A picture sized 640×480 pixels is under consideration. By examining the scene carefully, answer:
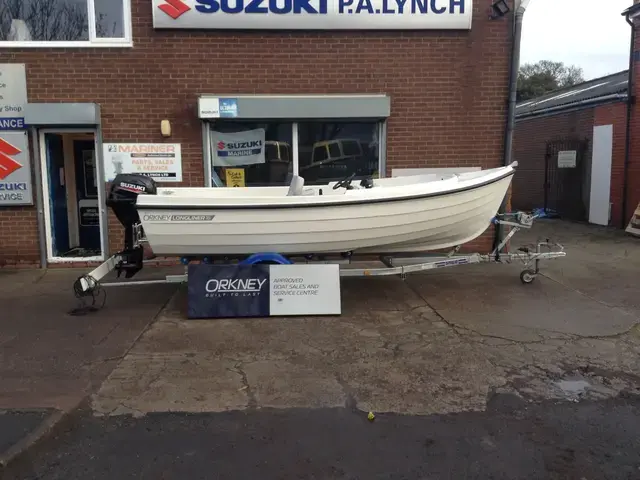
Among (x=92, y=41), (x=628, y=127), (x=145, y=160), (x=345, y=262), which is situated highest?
(x=92, y=41)

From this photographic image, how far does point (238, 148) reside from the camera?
907 centimetres

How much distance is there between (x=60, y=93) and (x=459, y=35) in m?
6.09

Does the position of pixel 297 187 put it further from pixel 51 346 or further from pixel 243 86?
pixel 51 346

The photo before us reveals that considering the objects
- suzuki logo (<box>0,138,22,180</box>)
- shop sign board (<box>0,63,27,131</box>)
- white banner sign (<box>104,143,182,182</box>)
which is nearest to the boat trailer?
white banner sign (<box>104,143,182,182</box>)

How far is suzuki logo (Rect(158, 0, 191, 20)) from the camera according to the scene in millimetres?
8539

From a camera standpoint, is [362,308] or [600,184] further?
[600,184]

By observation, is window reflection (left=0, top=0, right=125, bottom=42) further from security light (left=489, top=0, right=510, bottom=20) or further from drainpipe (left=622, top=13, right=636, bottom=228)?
drainpipe (left=622, top=13, right=636, bottom=228)

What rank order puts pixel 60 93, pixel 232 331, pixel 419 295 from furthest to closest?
pixel 60 93, pixel 419 295, pixel 232 331

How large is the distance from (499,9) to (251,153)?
14.1ft

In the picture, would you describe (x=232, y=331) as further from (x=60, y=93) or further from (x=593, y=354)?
(x=60, y=93)

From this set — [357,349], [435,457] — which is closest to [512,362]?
[357,349]

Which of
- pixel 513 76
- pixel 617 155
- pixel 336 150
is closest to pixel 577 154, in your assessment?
pixel 617 155

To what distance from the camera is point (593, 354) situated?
5242 millimetres

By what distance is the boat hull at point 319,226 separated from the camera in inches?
242
